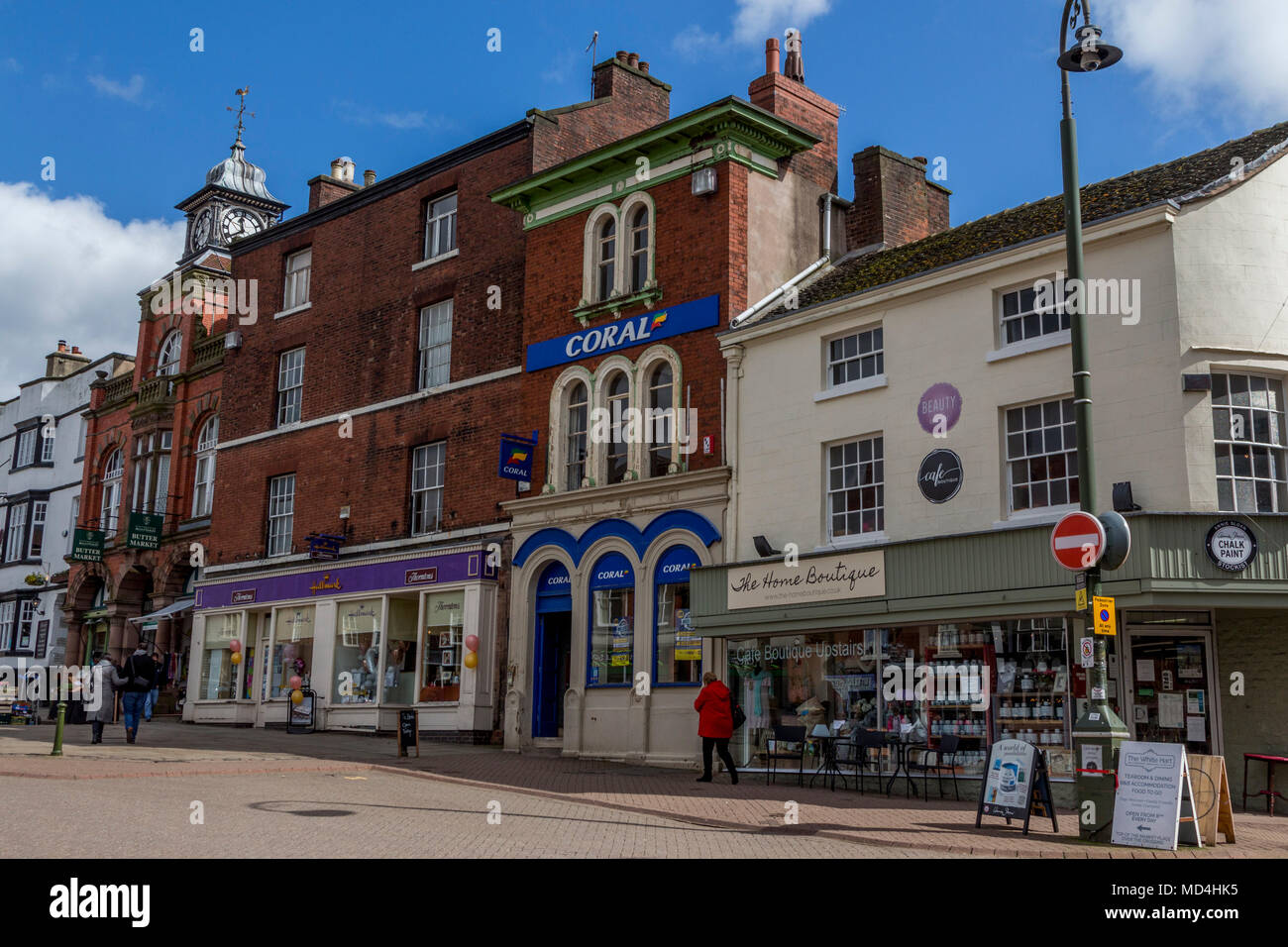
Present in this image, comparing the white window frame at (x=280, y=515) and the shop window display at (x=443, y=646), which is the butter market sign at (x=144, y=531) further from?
the shop window display at (x=443, y=646)

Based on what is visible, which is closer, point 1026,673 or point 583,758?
point 1026,673

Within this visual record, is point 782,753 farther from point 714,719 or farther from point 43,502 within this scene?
point 43,502

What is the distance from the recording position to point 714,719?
18312mm

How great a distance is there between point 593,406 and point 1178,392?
11.3 m

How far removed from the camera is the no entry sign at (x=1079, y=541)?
12.2 m

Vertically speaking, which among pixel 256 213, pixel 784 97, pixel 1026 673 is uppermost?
pixel 256 213

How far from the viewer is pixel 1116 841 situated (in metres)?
11.8

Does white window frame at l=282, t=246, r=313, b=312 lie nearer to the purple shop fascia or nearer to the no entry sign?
the purple shop fascia

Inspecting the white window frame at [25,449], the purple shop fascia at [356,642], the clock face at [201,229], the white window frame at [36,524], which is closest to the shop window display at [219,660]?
Answer: the purple shop fascia at [356,642]

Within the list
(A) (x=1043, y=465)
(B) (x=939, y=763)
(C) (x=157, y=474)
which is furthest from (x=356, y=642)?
(A) (x=1043, y=465)

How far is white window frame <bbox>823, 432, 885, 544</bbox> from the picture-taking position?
19250 mm
